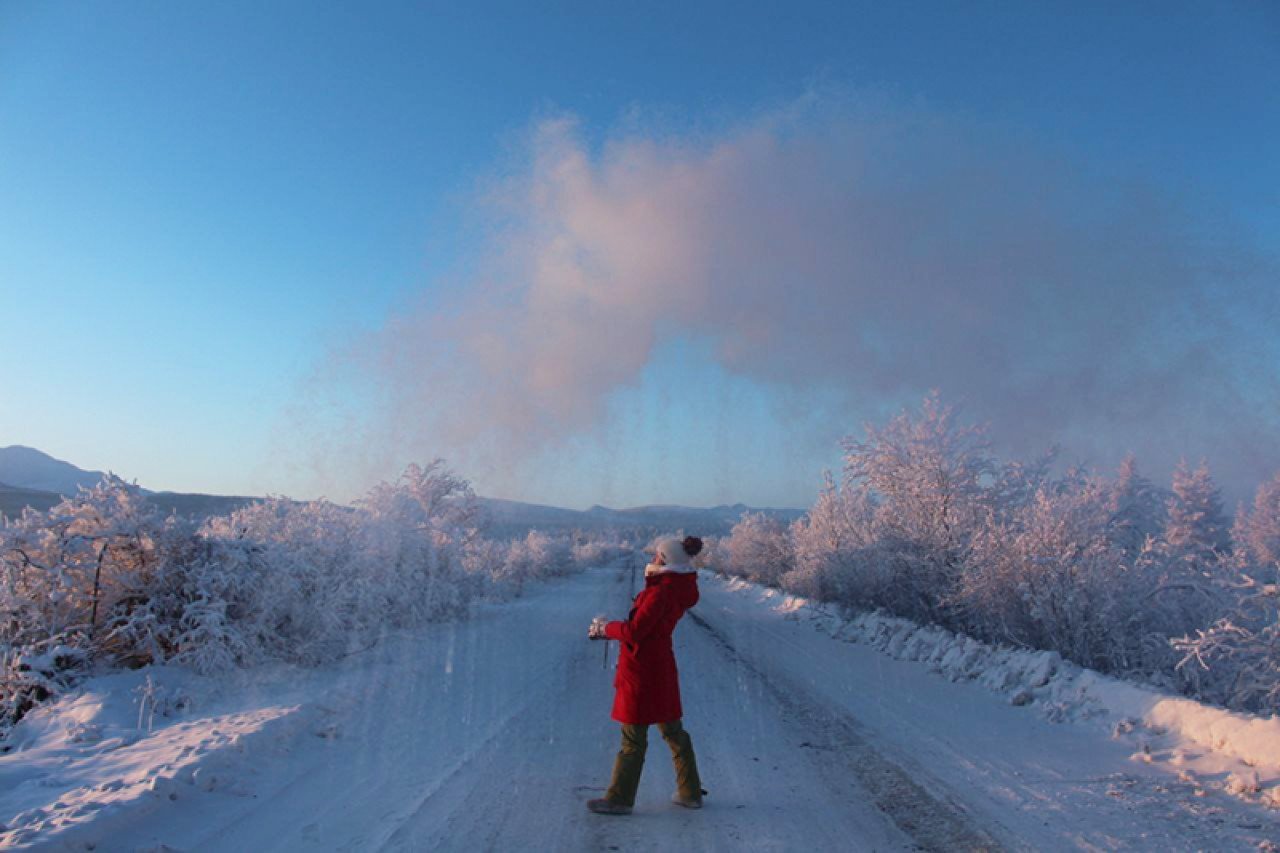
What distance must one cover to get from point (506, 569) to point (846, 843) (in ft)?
86.9

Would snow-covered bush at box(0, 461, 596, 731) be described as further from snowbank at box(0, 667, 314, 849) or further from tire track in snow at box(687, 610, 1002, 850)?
tire track in snow at box(687, 610, 1002, 850)

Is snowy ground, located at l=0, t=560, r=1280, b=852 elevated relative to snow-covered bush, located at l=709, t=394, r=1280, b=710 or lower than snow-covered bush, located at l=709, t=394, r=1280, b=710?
lower

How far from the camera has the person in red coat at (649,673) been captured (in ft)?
16.4

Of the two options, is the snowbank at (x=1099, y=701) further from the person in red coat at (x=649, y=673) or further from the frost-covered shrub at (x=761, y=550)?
the frost-covered shrub at (x=761, y=550)

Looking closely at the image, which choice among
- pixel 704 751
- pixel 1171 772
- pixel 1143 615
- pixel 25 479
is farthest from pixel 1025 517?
pixel 25 479

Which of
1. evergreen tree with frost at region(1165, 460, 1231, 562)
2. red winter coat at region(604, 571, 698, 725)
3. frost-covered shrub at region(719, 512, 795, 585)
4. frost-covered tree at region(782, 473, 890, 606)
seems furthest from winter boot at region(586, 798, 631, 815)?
evergreen tree with frost at region(1165, 460, 1231, 562)

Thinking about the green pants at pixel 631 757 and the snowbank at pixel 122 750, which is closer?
the snowbank at pixel 122 750

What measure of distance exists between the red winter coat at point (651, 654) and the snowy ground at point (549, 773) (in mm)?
722

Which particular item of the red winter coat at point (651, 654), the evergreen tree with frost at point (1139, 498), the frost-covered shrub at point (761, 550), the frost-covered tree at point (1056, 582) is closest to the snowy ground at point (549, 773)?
the red winter coat at point (651, 654)

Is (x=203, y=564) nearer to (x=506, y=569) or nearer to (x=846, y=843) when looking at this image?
(x=846, y=843)

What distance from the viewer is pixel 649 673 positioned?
16.6 ft

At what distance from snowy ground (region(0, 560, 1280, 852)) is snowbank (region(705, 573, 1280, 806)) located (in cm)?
20

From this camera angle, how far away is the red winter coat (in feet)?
16.4

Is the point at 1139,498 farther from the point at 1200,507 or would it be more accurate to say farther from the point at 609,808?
the point at 609,808
